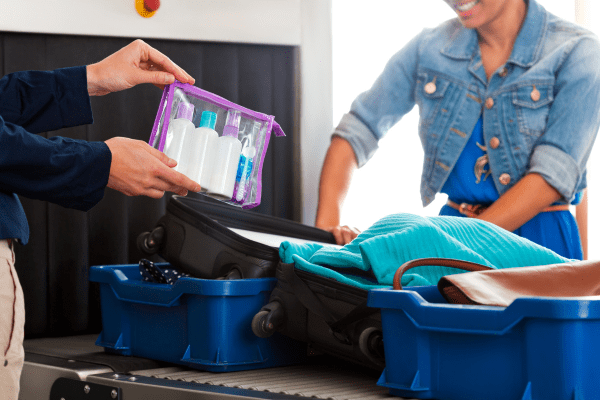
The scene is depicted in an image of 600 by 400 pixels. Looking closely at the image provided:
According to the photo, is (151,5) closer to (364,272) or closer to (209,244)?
(209,244)

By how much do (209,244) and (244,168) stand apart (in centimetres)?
17

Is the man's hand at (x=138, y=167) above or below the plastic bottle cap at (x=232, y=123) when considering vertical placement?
below

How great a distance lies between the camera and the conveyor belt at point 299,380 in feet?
2.68

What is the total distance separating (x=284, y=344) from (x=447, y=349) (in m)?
0.39

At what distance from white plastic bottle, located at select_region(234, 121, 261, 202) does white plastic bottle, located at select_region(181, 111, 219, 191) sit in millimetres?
53

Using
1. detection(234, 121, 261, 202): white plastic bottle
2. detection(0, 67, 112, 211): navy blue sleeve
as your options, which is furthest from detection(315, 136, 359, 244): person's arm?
detection(0, 67, 112, 211): navy blue sleeve

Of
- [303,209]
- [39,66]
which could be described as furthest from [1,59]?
[303,209]

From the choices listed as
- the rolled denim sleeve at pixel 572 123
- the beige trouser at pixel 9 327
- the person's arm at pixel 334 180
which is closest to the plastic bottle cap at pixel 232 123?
the beige trouser at pixel 9 327

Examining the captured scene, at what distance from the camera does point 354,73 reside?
1733mm

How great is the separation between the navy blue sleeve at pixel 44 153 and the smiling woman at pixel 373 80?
35.2 inches

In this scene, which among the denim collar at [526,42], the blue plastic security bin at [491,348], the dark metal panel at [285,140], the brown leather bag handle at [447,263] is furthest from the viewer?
the dark metal panel at [285,140]

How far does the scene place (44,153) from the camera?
2.58ft

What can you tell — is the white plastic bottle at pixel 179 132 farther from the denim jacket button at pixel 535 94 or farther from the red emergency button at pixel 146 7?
the denim jacket button at pixel 535 94

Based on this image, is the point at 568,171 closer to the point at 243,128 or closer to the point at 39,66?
the point at 243,128
